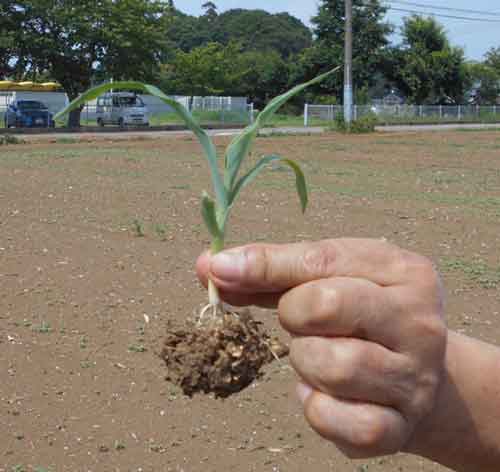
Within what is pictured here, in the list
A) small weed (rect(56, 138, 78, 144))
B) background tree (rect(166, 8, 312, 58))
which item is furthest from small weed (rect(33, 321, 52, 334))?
background tree (rect(166, 8, 312, 58))

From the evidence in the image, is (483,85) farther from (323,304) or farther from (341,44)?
(323,304)

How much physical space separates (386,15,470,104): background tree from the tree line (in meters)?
0.07

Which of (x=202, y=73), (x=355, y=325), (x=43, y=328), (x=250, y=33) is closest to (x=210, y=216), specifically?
(x=355, y=325)

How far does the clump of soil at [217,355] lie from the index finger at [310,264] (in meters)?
0.21

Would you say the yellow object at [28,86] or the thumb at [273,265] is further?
the yellow object at [28,86]

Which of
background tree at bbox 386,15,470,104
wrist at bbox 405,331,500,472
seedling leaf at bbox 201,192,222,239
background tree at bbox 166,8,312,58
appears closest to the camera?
seedling leaf at bbox 201,192,222,239

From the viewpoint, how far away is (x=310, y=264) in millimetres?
1459

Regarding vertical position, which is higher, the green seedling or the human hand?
the green seedling

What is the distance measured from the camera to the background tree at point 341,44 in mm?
52125

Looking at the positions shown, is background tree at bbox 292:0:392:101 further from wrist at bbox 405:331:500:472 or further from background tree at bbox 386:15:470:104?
wrist at bbox 405:331:500:472

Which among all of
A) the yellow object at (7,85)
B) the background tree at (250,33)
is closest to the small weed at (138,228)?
the yellow object at (7,85)

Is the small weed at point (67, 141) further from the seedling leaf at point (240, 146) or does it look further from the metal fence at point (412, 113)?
the seedling leaf at point (240, 146)

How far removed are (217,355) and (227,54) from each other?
55.9 metres

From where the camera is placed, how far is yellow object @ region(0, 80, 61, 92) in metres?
54.6
